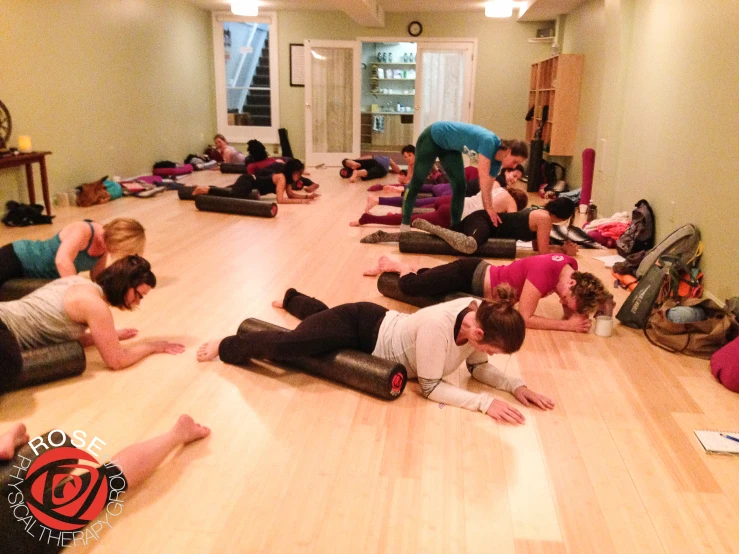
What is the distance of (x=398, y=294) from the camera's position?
3.74m

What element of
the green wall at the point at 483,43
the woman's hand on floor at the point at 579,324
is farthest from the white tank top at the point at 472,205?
the green wall at the point at 483,43

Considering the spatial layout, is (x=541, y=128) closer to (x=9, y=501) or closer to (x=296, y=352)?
(x=296, y=352)

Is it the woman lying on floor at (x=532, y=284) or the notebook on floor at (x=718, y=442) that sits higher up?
the woman lying on floor at (x=532, y=284)

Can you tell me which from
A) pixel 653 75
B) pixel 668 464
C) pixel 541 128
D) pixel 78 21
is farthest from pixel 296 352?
pixel 541 128

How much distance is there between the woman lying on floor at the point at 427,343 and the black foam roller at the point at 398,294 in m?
0.84

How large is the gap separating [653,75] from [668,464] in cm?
415

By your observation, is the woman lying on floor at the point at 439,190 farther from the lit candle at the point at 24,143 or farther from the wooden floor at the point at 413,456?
the lit candle at the point at 24,143

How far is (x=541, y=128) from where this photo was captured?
30.3 ft

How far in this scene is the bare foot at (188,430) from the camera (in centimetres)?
221

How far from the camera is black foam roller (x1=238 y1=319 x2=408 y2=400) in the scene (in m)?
2.52

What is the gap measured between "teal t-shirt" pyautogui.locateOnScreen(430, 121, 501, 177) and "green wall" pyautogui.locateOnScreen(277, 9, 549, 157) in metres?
6.18

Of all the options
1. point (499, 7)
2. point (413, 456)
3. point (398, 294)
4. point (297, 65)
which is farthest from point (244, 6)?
point (413, 456)

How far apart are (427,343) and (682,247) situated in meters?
2.58

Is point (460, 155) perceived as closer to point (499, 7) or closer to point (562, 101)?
point (562, 101)
